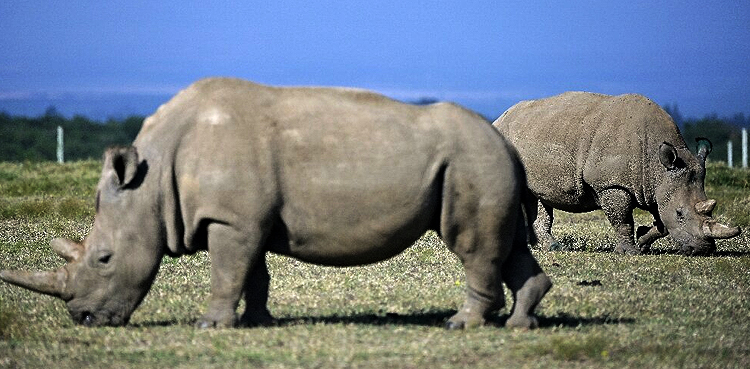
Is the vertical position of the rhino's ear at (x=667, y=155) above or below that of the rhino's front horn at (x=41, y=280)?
below

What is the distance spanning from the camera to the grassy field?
8664 mm

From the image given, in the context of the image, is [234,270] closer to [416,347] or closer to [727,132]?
[416,347]

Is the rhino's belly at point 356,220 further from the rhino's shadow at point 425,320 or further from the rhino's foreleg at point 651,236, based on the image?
the rhino's foreleg at point 651,236

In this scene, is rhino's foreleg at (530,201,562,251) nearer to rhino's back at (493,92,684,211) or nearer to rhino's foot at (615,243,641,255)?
rhino's back at (493,92,684,211)

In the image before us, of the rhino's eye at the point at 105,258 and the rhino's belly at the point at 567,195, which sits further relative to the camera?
the rhino's belly at the point at 567,195

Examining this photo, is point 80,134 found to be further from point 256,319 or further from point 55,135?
point 256,319

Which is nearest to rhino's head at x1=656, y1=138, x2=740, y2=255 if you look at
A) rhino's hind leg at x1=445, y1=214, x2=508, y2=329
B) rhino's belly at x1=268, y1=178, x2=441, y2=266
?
rhino's hind leg at x1=445, y1=214, x2=508, y2=329

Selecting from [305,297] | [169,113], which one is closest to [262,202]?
[169,113]

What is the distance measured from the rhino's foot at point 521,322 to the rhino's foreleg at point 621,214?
6338mm

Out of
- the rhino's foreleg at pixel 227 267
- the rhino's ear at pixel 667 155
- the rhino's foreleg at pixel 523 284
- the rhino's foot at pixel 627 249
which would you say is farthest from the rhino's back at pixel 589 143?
the rhino's foreleg at pixel 227 267

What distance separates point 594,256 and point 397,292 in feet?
12.7

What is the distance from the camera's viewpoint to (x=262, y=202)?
31.0 ft

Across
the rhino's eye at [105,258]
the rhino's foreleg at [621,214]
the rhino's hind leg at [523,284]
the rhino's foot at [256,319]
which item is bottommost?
the rhino's foreleg at [621,214]

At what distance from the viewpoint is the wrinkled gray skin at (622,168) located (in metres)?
15.6
